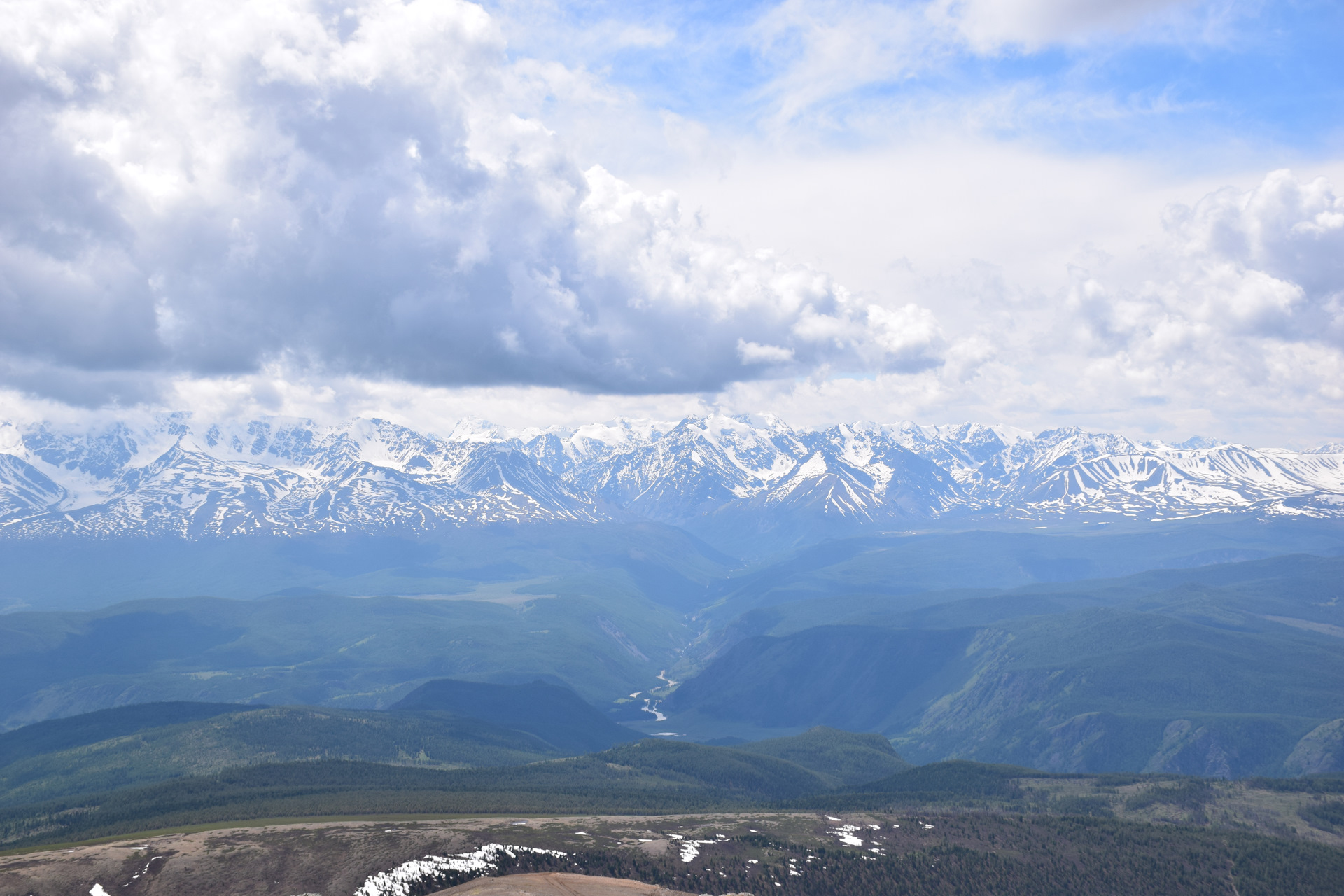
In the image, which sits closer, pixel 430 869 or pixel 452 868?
pixel 430 869

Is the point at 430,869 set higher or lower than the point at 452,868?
higher

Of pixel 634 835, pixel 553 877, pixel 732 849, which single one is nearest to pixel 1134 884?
pixel 732 849

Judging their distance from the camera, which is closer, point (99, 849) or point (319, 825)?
point (99, 849)

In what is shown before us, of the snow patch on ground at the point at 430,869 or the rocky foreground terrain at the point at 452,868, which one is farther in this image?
the snow patch on ground at the point at 430,869

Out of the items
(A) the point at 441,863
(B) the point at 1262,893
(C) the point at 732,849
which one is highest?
(A) the point at 441,863

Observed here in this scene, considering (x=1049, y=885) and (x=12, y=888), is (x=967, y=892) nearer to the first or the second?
(x=1049, y=885)

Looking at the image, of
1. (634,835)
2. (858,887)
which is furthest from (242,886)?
(858,887)

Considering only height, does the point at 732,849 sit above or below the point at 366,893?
below

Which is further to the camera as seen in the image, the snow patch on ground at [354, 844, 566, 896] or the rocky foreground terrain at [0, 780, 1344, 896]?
the snow patch on ground at [354, 844, 566, 896]

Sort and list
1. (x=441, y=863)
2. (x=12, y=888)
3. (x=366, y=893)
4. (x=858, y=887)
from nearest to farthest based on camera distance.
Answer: (x=12, y=888) < (x=366, y=893) < (x=441, y=863) < (x=858, y=887)

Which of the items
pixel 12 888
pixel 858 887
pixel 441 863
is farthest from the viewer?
pixel 858 887
